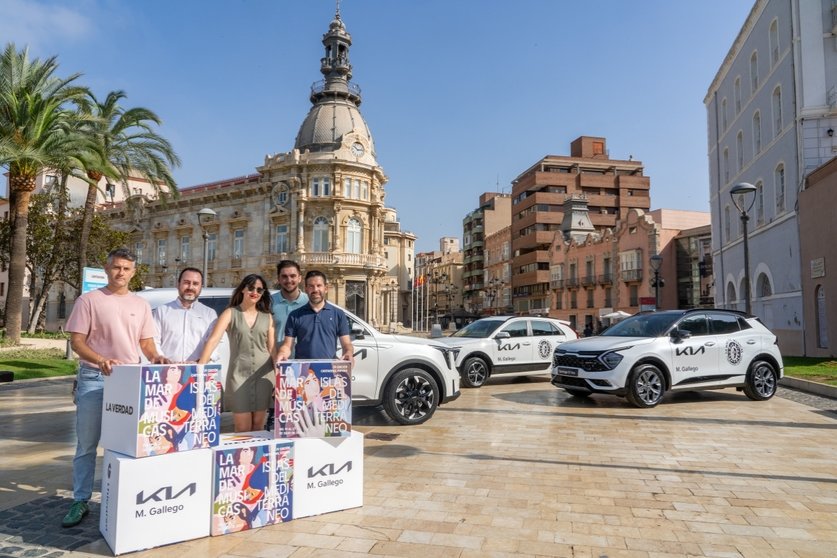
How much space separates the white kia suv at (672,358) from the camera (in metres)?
9.75

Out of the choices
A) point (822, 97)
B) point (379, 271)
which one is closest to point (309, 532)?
point (822, 97)

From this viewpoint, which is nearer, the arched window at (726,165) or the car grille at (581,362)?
the car grille at (581,362)

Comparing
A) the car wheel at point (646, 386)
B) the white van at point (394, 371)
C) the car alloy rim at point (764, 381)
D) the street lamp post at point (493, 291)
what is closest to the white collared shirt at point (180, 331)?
the white van at point (394, 371)

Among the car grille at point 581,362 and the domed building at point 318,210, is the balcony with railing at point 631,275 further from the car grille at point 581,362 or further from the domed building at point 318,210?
the car grille at point 581,362

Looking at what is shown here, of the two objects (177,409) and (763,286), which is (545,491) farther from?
(763,286)

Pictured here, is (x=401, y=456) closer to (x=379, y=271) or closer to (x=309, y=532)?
(x=309, y=532)

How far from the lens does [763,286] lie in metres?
26.3

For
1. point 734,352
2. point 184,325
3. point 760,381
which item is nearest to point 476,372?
point 734,352

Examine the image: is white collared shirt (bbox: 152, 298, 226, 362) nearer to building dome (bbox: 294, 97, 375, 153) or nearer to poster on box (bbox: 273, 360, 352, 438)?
poster on box (bbox: 273, 360, 352, 438)

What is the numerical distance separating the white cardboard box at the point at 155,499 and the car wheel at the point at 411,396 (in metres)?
4.28

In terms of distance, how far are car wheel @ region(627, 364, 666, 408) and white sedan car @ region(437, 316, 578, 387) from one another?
Result: 4156 mm

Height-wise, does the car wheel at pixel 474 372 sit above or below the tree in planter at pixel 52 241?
below

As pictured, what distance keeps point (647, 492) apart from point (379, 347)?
4.14m

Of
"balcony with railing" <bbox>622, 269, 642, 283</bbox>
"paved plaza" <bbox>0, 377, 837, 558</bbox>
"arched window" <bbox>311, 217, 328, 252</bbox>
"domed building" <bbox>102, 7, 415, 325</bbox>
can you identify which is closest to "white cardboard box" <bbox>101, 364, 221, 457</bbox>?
"paved plaza" <bbox>0, 377, 837, 558</bbox>
